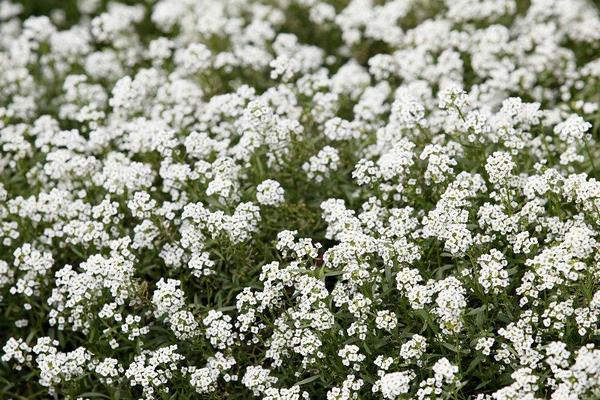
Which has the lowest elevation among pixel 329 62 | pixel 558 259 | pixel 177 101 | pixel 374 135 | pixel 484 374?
pixel 484 374

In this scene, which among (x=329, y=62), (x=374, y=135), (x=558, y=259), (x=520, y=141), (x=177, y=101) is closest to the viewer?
(x=558, y=259)

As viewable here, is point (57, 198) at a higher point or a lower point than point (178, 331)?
higher

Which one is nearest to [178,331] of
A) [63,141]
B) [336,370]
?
[336,370]

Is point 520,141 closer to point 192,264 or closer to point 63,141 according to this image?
point 192,264

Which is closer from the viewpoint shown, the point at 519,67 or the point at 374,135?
the point at 374,135

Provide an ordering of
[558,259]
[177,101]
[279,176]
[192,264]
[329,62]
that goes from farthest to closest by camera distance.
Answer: [329,62]
[177,101]
[279,176]
[192,264]
[558,259]

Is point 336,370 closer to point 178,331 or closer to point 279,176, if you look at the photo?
point 178,331
